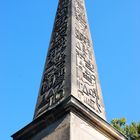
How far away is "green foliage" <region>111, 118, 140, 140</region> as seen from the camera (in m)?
9.49

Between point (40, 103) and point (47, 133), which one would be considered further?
point (40, 103)

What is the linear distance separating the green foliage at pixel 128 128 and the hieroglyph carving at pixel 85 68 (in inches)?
182

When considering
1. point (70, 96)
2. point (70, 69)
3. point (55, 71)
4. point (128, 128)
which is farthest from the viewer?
point (128, 128)

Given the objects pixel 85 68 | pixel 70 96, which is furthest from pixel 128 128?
pixel 70 96

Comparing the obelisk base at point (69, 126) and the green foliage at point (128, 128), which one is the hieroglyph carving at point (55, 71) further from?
the green foliage at point (128, 128)

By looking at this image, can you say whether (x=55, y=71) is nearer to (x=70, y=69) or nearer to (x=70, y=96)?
(x=70, y=69)

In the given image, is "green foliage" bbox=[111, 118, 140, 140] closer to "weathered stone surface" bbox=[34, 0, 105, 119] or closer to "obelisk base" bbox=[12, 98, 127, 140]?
"weathered stone surface" bbox=[34, 0, 105, 119]

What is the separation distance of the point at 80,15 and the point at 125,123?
16.9 ft

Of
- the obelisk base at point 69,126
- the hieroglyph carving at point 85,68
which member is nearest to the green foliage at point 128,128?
the hieroglyph carving at point 85,68

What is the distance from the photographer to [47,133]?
3617mm

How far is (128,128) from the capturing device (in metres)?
9.84

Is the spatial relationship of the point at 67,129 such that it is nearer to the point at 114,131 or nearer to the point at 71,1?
the point at 114,131

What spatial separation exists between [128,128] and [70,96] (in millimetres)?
6605

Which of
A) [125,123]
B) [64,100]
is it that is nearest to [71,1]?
[64,100]
